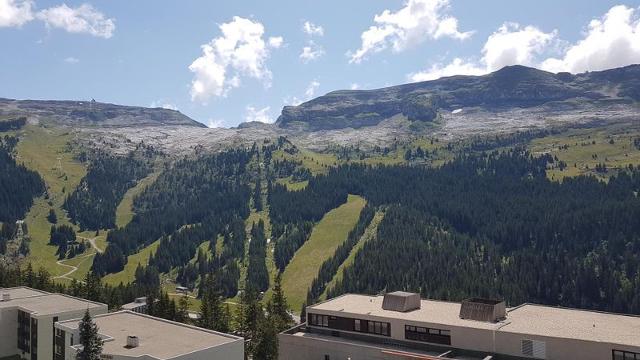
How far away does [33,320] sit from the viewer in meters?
102

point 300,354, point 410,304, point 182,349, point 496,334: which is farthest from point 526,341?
point 182,349

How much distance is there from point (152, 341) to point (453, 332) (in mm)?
41354

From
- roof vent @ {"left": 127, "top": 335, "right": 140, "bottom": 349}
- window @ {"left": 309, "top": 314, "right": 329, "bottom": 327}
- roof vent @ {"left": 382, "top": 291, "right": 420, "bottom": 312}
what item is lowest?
→ roof vent @ {"left": 127, "top": 335, "right": 140, "bottom": 349}

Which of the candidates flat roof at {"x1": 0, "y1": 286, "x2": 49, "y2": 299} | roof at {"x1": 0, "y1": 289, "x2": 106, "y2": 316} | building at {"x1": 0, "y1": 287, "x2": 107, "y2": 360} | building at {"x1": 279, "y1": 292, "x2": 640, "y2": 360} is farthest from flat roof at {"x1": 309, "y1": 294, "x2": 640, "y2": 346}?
flat roof at {"x1": 0, "y1": 286, "x2": 49, "y2": 299}

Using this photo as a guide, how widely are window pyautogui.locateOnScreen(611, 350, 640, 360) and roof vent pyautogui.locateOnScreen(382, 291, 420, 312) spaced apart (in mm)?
27368

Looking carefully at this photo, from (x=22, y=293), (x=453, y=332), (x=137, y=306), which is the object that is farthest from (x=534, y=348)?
(x=137, y=306)

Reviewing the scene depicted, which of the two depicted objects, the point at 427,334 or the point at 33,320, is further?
the point at 33,320

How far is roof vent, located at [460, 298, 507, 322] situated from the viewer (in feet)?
237

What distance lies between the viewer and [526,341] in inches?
2566

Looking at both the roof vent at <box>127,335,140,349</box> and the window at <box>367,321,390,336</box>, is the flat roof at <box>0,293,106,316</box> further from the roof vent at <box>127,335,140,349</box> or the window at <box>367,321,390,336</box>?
the window at <box>367,321,390,336</box>

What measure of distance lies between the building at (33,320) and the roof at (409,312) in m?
47.5

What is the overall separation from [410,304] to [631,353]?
29.0 metres

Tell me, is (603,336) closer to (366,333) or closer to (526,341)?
(526,341)

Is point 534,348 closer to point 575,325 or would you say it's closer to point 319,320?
point 575,325
